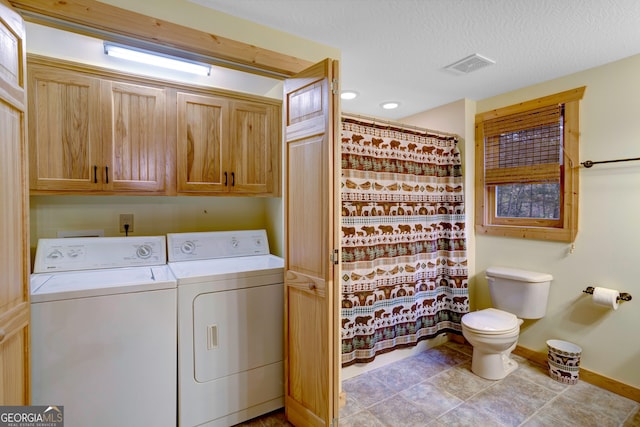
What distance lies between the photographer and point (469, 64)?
7.40ft

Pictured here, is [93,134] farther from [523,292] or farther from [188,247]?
[523,292]

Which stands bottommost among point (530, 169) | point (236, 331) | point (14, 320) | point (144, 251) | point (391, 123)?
point (236, 331)

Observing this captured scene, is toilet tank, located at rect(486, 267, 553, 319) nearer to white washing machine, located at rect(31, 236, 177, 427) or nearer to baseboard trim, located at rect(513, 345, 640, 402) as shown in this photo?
baseboard trim, located at rect(513, 345, 640, 402)

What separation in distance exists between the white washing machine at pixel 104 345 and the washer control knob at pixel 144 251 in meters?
0.26

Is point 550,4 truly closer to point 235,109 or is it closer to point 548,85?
point 548,85

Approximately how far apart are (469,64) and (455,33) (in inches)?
18.7

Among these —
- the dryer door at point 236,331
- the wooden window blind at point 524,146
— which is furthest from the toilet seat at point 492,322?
the dryer door at point 236,331

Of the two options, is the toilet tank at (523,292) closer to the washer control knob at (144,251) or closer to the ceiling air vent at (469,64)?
the ceiling air vent at (469,64)

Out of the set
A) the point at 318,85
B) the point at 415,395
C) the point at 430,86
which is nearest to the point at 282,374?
the point at 415,395

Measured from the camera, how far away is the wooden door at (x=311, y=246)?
1.61 m

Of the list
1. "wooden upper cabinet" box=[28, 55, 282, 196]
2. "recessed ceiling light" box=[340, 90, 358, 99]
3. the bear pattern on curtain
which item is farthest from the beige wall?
"wooden upper cabinet" box=[28, 55, 282, 196]

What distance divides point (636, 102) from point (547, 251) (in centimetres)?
118

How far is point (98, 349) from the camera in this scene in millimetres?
1523

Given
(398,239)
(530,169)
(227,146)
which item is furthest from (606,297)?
(227,146)
